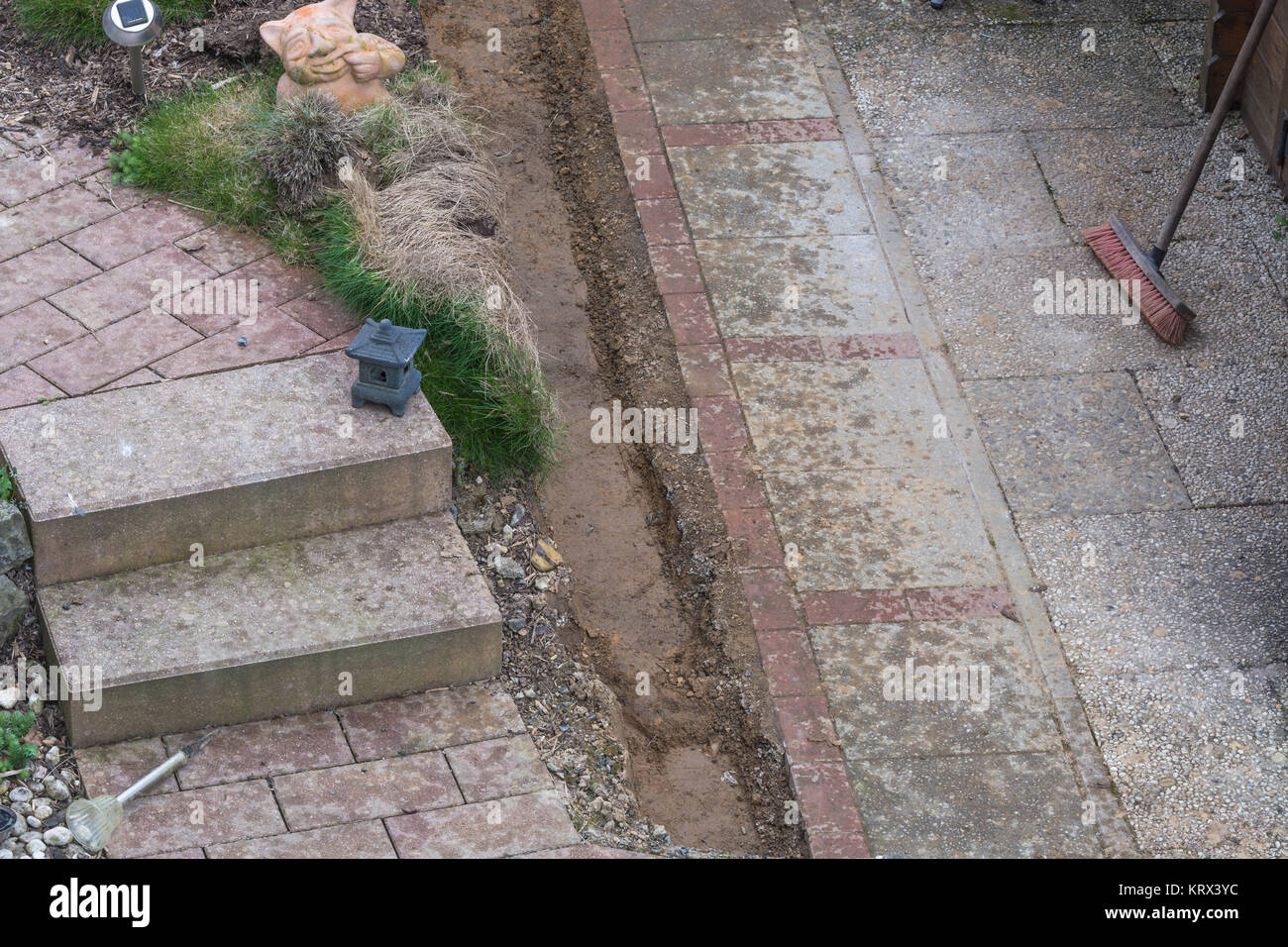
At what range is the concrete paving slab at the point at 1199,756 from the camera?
5.53 m

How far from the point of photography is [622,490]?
6.99 metres

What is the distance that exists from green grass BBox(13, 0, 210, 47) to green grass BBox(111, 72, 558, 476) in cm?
67

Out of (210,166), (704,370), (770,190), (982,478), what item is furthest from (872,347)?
(210,166)

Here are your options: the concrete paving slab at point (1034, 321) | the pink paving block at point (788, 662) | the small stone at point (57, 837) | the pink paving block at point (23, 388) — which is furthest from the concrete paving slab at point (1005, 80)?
the small stone at point (57, 837)

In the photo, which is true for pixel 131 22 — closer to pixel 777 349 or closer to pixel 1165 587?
pixel 777 349

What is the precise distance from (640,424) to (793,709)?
1803mm

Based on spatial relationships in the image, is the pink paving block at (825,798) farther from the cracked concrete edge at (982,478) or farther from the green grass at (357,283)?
the green grass at (357,283)

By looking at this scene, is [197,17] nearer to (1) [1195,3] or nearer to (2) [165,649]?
(2) [165,649]

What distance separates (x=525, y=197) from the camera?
8461 millimetres

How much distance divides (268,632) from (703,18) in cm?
562

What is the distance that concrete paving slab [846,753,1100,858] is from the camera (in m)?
5.48

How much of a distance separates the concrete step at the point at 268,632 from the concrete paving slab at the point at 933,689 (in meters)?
1.40
